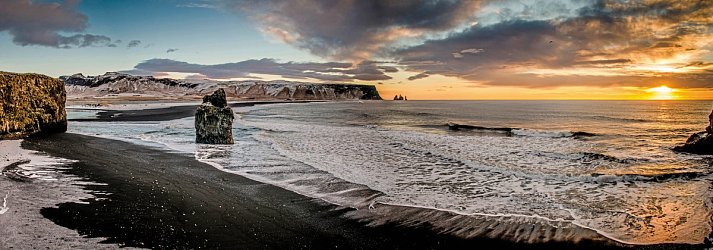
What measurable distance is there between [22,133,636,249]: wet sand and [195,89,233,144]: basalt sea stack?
758cm

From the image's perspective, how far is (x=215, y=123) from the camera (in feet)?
59.2

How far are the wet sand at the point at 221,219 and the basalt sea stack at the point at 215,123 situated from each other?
758 centimetres

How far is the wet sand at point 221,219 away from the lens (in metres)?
5.95

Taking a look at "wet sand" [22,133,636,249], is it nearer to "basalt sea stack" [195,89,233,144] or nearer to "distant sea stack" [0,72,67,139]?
"basalt sea stack" [195,89,233,144]

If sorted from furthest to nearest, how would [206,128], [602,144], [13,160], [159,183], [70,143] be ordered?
[602,144] < [206,128] < [70,143] < [13,160] < [159,183]

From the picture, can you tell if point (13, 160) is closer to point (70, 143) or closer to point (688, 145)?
point (70, 143)

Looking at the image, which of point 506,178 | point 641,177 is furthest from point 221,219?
point 641,177

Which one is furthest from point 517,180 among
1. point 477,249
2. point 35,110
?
point 35,110

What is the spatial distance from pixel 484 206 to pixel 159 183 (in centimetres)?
759

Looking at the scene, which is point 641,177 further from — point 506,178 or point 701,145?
point 701,145

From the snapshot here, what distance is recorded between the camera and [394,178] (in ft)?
38.2

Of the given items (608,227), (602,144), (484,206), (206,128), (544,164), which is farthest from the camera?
(602,144)

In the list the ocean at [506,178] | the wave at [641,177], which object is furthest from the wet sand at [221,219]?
the wave at [641,177]

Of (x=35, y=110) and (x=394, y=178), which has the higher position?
(x=35, y=110)
